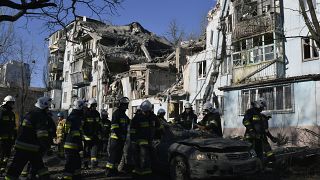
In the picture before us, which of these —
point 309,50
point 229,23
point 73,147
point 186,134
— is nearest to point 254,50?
point 309,50

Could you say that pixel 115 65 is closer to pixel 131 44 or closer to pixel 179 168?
pixel 131 44

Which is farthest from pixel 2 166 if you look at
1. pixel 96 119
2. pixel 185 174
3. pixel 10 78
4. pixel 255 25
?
pixel 10 78

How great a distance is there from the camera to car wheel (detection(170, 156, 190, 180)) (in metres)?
8.22

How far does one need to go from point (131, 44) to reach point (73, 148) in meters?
33.0

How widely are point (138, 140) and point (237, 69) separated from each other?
15265 mm

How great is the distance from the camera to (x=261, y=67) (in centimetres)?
2188

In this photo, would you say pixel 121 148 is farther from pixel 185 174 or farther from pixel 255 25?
pixel 255 25

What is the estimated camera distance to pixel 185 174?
8211 millimetres

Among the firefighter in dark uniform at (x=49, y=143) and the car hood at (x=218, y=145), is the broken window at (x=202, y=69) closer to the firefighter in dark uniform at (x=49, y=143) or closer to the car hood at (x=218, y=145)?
the car hood at (x=218, y=145)

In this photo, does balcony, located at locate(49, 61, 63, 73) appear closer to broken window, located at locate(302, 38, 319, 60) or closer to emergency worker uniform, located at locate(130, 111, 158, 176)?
broken window, located at locate(302, 38, 319, 60)

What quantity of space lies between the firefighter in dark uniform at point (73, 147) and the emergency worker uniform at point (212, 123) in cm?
415

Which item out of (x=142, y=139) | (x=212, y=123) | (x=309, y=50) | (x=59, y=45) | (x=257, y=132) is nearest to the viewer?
(x=142, y=139)

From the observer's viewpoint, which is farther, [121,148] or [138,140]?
[121,148]

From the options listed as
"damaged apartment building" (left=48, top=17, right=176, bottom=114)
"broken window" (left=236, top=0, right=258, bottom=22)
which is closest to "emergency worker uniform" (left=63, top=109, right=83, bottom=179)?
"broken window" (left=236, top=0, right=258, bottom=22)
